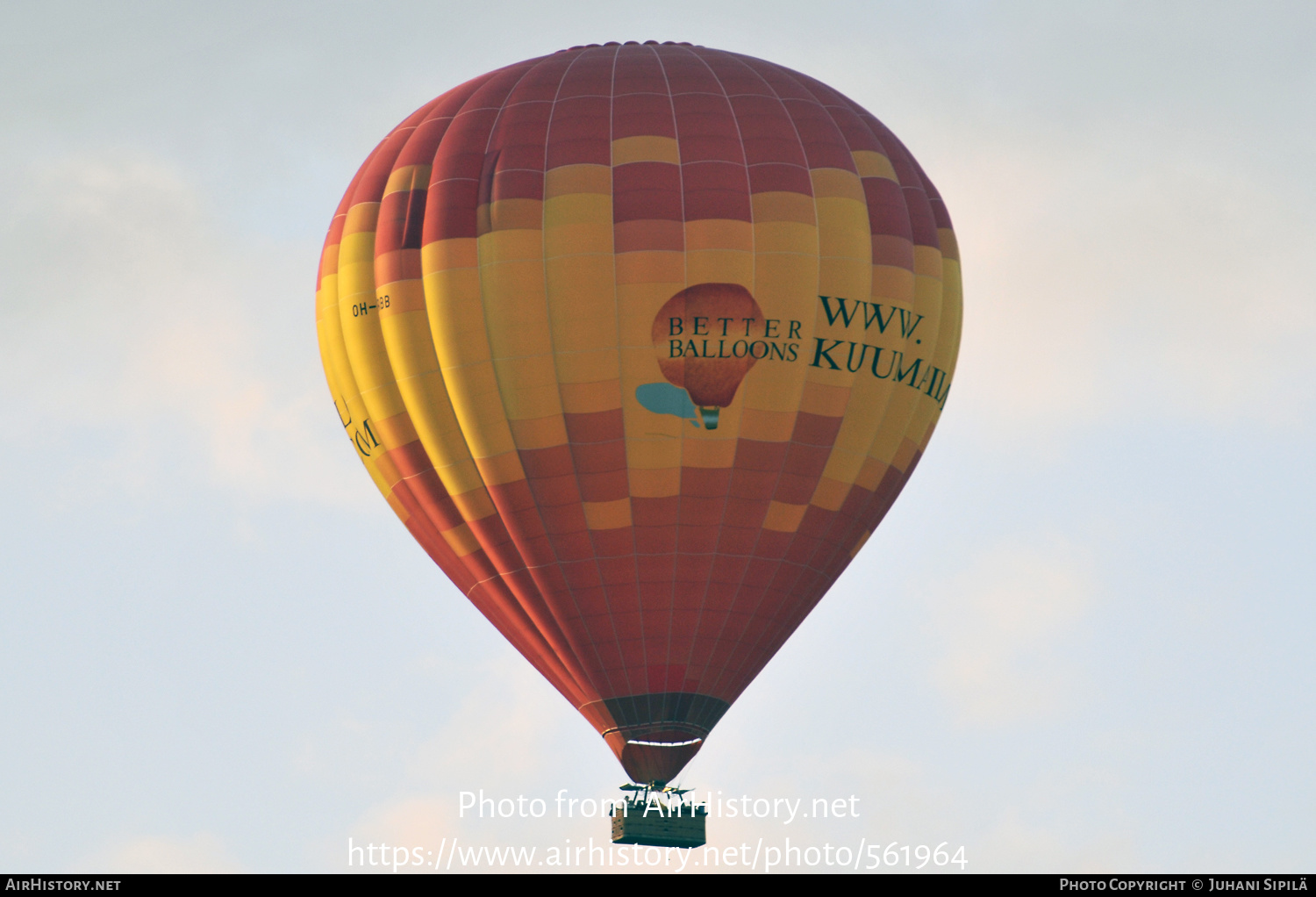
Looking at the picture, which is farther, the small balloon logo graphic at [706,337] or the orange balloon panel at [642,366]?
the orange balloon panel at [642,366]

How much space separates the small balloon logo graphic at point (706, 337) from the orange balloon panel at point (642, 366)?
0.10ft

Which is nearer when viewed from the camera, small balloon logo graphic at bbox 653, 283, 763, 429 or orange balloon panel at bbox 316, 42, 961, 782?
small balloon logo graphic at bbox 653, 283, 763, 429

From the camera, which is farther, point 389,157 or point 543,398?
point 389,157

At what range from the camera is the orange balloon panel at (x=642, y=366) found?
3178 centimetres

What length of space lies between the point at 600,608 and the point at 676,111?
6.25 metres

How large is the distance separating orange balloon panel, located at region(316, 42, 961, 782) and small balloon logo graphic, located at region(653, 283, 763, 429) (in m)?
0.03

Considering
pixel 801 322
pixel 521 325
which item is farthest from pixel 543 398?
pixel 801 322

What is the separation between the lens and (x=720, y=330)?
31.7 meters

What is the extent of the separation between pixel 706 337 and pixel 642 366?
85 centimetres

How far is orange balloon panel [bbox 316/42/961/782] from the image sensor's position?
3178 centimetres

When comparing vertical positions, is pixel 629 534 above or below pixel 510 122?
below

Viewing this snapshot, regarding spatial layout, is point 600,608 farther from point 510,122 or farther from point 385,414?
point 510,122

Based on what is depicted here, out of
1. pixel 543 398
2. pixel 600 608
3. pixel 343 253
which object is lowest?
pixel 600 608

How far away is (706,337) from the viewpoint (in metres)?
31.7
